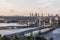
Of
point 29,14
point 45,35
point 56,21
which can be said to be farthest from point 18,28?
point 56,21

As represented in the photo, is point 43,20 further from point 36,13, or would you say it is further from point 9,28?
point 9,28

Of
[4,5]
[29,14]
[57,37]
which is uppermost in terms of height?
[4,5]

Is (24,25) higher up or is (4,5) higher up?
(4,5)

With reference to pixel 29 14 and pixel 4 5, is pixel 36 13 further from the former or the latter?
pixel 4 5

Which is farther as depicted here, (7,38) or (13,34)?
Answer: (13,34)

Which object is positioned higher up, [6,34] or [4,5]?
[4,5]

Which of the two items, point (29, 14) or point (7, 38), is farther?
point (29, 14)

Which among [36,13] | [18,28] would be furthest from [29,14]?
[18,28]

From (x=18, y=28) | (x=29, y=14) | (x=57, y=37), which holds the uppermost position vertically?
(x=29, y=14)
